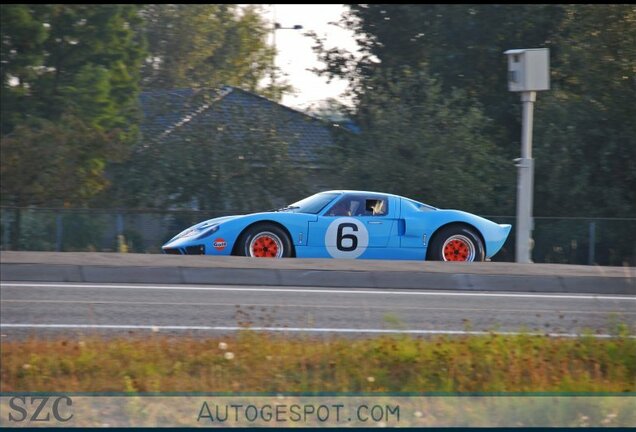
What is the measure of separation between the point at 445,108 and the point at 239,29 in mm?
34624

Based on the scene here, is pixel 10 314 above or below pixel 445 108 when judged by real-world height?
below

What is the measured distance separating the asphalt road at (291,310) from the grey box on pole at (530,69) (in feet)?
14.2

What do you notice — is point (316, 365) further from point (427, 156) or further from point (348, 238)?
point (427, 156)

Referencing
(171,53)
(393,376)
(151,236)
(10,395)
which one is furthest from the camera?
(171,53)

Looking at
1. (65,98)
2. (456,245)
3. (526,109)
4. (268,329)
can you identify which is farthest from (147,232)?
(268,329)

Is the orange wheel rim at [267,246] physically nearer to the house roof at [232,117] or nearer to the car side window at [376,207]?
the car side window at [376,207]

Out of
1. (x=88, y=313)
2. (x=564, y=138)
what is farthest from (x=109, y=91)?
(x=88, y=313)

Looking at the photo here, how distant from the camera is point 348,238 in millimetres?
15094

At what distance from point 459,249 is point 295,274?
147 inches

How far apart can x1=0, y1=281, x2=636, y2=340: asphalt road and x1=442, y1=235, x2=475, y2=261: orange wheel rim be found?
9.01 feet

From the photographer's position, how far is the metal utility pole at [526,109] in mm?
15297

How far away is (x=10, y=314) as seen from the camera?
379 inches

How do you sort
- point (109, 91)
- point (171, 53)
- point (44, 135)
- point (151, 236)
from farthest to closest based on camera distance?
point (171, 53), point (109, 91), point (44, 135), point (151, 236)

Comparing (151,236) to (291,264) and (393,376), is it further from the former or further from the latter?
(393,376)
